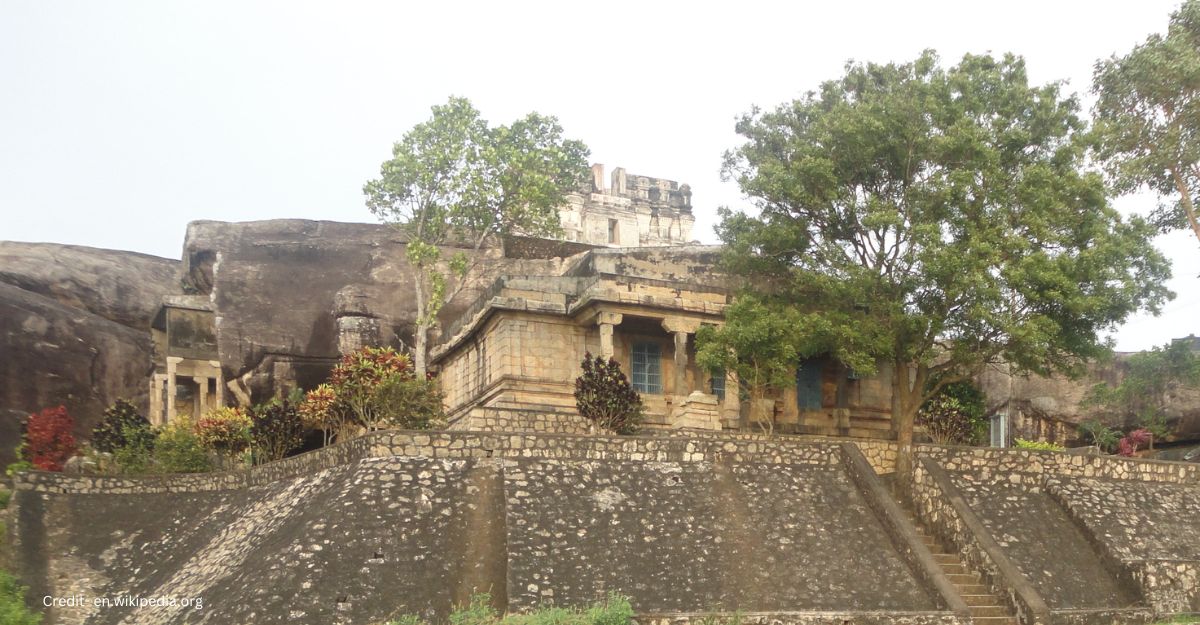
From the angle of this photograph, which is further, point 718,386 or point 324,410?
point 718,386

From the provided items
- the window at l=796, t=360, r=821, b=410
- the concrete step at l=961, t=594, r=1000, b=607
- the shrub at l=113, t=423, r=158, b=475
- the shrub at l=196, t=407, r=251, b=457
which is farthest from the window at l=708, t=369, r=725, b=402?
the shrub at l=113, t=423, r=158, b=475

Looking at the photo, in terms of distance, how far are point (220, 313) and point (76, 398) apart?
3.99m

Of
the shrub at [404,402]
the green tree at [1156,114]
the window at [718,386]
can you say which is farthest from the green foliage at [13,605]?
the green tree at [1156,114]

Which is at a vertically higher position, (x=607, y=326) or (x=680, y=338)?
(x=607, y=326)

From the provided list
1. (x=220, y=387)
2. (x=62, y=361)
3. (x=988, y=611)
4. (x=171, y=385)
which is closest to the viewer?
(x=988, y=611)

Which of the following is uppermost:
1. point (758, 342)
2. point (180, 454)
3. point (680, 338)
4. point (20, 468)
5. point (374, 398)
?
point (680, 338)

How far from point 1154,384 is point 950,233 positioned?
1141 cm

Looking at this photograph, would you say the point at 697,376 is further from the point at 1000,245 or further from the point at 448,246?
the point at 448,246

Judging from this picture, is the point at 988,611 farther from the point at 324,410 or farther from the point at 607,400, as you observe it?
the point at 324,410

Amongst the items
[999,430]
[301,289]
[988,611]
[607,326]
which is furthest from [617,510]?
[999,430]

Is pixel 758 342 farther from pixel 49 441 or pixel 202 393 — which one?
pixel 202 393

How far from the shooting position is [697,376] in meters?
23.5

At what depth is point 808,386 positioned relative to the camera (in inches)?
964

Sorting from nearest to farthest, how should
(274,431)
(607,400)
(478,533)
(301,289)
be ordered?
(478,533) < (607,400) < (274,431) < (301,289)
